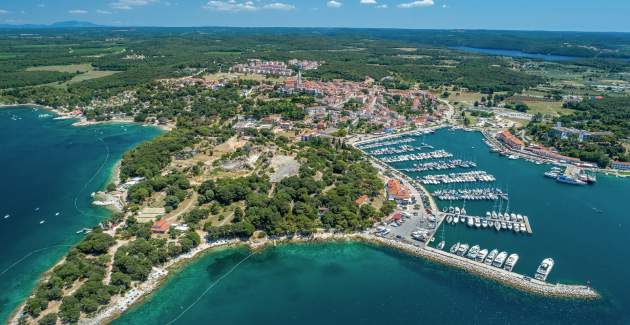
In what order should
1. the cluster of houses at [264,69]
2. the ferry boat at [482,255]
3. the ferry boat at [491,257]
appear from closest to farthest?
1. the ferry boat at [491,257]
2. the ferry boat at [482,255]
3. the cluster of houses at [264,69]

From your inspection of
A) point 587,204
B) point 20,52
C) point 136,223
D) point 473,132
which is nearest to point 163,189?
point 136,223

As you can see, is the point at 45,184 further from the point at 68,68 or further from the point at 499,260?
the point at 68,68

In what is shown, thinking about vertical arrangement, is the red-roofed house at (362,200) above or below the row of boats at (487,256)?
above

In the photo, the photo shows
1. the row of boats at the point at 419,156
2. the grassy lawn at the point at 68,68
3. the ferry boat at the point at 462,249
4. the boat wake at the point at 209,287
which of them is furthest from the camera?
the grassy lawn at the point at 68,68

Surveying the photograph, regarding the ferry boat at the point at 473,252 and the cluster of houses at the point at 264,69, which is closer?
the ferry boat at the point at 473,252

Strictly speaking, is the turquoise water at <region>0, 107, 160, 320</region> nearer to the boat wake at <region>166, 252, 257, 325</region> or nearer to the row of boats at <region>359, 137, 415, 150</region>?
the boat wake at <region>166, 252, 257, 325</region>

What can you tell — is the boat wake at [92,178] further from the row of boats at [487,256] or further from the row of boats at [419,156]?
the row of boats at [419,156]

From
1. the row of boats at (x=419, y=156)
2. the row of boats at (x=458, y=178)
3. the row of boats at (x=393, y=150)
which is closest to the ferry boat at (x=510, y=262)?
the row of boats at (x=458, y=178)
